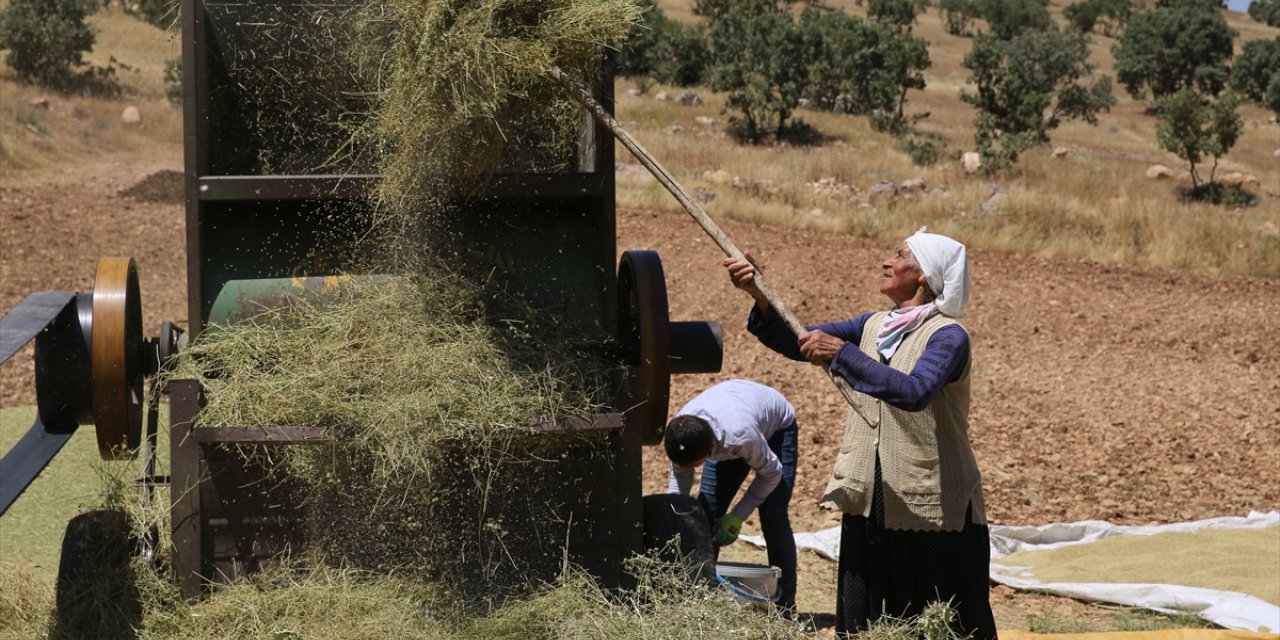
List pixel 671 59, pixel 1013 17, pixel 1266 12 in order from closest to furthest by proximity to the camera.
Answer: pixel 671 59 < pixel 1013 17 < pixel 1266 12

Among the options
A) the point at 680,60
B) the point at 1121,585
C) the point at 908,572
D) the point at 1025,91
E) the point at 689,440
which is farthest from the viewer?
the point at 680,60

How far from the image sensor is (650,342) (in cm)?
387

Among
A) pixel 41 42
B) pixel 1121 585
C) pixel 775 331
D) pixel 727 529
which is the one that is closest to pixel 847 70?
pixel 41 42

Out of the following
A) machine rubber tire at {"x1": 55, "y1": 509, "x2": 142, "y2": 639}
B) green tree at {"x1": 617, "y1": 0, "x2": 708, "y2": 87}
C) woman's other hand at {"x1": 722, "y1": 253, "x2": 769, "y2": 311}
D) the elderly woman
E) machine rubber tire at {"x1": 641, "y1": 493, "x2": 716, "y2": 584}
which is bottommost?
machine rubber tire at {"x1": 55, "y1": 509, "x2": 142, "y2": 639}

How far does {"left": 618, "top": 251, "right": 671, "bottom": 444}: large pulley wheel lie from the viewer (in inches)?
152

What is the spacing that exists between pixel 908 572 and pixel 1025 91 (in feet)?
76.0

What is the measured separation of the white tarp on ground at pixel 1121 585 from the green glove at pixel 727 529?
820 mm

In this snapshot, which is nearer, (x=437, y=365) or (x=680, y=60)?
(x=437, y=365)

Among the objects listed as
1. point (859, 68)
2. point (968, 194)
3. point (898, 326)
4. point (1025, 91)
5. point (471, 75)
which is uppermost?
point (471, 75)

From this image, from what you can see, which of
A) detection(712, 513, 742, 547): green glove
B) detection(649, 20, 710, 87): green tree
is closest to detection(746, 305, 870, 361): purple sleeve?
detection(712, 513, 742, 547): green glove

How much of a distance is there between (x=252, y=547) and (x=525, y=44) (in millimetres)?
1621

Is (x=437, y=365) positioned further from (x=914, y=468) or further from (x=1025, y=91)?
(x=1025, y=91)

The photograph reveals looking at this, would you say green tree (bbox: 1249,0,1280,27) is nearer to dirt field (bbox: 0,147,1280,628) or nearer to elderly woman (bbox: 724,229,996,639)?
dirt field (bbox: 0,147,1280,628)

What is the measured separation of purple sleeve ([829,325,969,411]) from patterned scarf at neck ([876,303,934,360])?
136 millimetres
